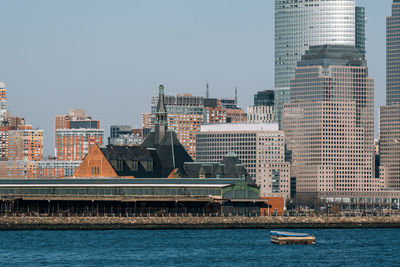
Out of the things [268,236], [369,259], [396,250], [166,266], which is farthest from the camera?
[268,236]

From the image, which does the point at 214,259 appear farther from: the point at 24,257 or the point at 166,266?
the point at 24,257

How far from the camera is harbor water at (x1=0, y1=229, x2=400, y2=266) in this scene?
6019 inches

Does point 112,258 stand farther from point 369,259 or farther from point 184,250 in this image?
point 369,259

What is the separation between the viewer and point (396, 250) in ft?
567

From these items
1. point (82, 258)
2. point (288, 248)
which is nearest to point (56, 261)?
point (82, 258)

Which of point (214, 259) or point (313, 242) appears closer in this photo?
point (214, 259)

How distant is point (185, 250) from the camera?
167375mm

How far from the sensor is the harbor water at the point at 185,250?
15288cm

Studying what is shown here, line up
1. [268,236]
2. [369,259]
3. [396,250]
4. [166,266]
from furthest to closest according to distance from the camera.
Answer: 1. [268,236]
2. [396,250]
3. [369,259]
4. [166,266]

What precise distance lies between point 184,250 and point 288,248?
15.9m

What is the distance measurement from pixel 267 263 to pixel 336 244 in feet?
99.9

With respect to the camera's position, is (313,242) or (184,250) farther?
(313,242)

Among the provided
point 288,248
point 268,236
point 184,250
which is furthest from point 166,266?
point 268,236

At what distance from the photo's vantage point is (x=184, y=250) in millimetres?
167500
